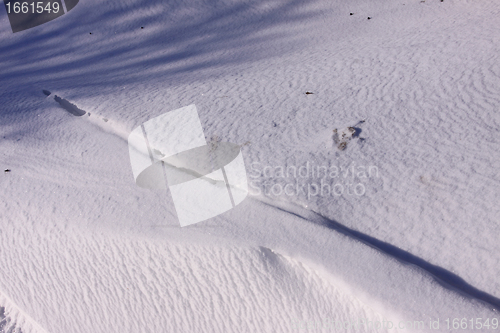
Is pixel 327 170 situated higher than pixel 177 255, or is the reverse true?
pixel 327 170

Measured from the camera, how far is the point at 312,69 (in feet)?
6.62

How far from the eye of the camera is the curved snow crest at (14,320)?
1.44m

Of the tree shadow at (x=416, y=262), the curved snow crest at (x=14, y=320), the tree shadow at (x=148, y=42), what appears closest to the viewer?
the tree shadow at (x=416, y=262)

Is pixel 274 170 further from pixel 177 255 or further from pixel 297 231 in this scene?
pixel 177 255

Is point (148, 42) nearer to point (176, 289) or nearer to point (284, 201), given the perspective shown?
point (284, 201)

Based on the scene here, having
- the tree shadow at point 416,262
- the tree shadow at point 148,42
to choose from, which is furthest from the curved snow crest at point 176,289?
the tree shadow at point 148,42

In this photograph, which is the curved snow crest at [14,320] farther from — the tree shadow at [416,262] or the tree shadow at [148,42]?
the tree shadow at [148,42]

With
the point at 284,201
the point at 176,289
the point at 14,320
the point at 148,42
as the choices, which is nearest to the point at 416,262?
the point at 284,201

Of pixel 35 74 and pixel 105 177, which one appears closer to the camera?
pixel 105 177

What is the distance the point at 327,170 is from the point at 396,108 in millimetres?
515

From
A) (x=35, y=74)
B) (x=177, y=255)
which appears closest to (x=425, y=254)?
(x=177, y=255)

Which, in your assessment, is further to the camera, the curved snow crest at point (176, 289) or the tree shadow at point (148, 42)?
the tree shadow at point (148, 42)

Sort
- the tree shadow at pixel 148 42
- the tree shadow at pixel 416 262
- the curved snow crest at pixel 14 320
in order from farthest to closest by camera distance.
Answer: the tree shadow at pixel 148 42 → the curved snow crest at pixel 14 320 → the tree shadow at pixel 416 262

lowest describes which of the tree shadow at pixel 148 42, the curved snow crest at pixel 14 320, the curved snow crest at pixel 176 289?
the curved snow crest at pixel 14 320
